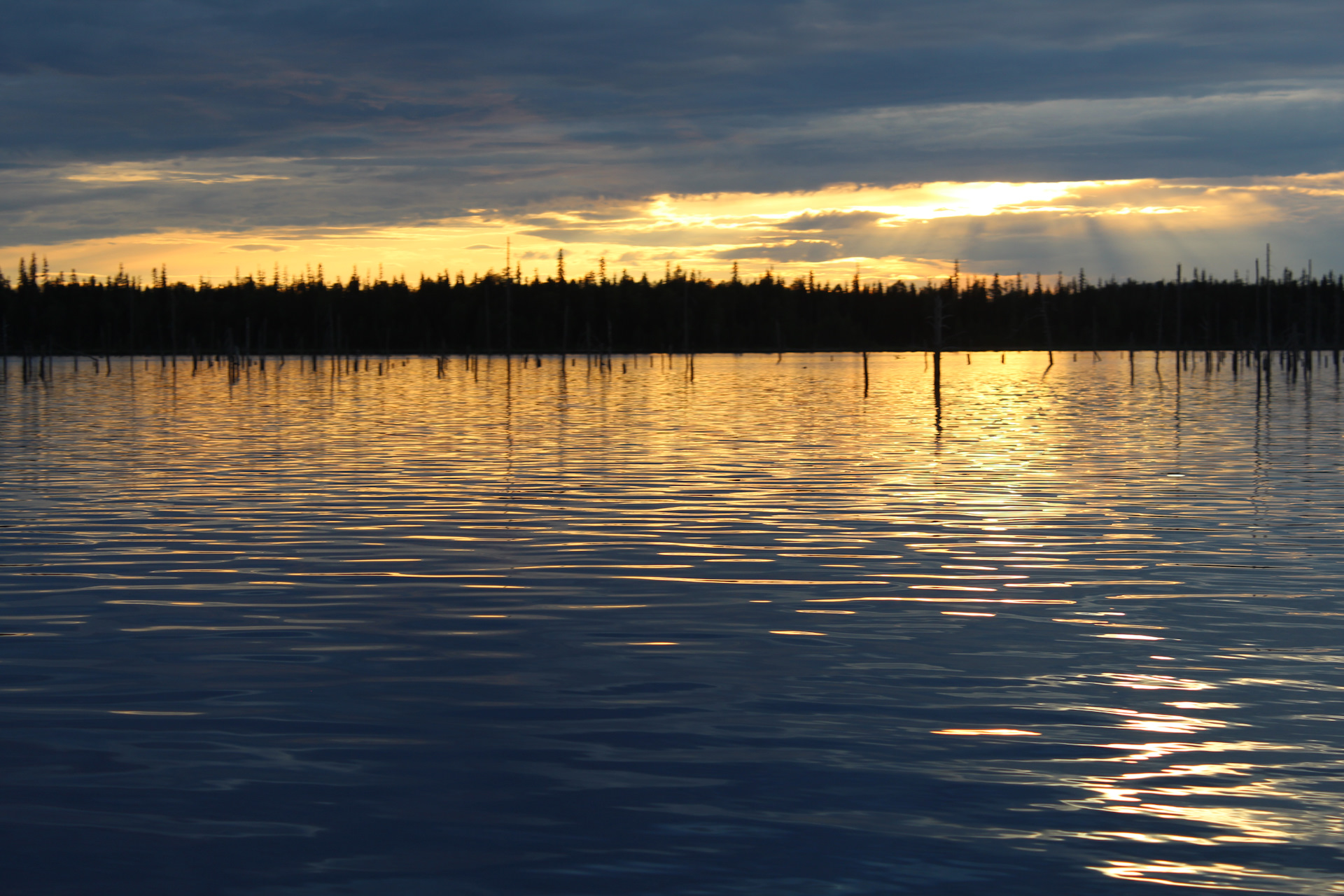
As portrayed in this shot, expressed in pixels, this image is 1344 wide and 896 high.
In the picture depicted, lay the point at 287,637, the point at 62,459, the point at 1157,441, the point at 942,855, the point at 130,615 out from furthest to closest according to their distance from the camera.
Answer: the point at 1157,441 → the point at 62,459 → the point at 130,615 → the point at 287,637 → the point at 942,855

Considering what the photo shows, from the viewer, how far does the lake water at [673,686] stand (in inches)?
256

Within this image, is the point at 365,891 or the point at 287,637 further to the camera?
the point at 287,637

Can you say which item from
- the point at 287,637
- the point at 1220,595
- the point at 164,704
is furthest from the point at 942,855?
the point at 1220,595

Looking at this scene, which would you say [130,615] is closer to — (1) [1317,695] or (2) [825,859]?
(2) [825,859]

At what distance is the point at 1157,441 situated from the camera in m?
35.1

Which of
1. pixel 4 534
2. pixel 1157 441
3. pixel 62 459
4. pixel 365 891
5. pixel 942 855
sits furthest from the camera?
pixel 1157 441

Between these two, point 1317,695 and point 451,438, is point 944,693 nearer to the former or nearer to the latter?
point 1317,695

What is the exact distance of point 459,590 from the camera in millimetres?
13820

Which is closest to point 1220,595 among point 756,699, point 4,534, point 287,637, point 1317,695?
point 1317,695

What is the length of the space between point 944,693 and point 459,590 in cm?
615

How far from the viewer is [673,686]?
9.77 metres

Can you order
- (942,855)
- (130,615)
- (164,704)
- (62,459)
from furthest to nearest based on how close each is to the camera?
(62,459) → (130,615) → (164,704) → (942,855)

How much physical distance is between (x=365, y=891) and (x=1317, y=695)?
7055 mm

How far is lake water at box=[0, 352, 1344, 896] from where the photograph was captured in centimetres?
651
